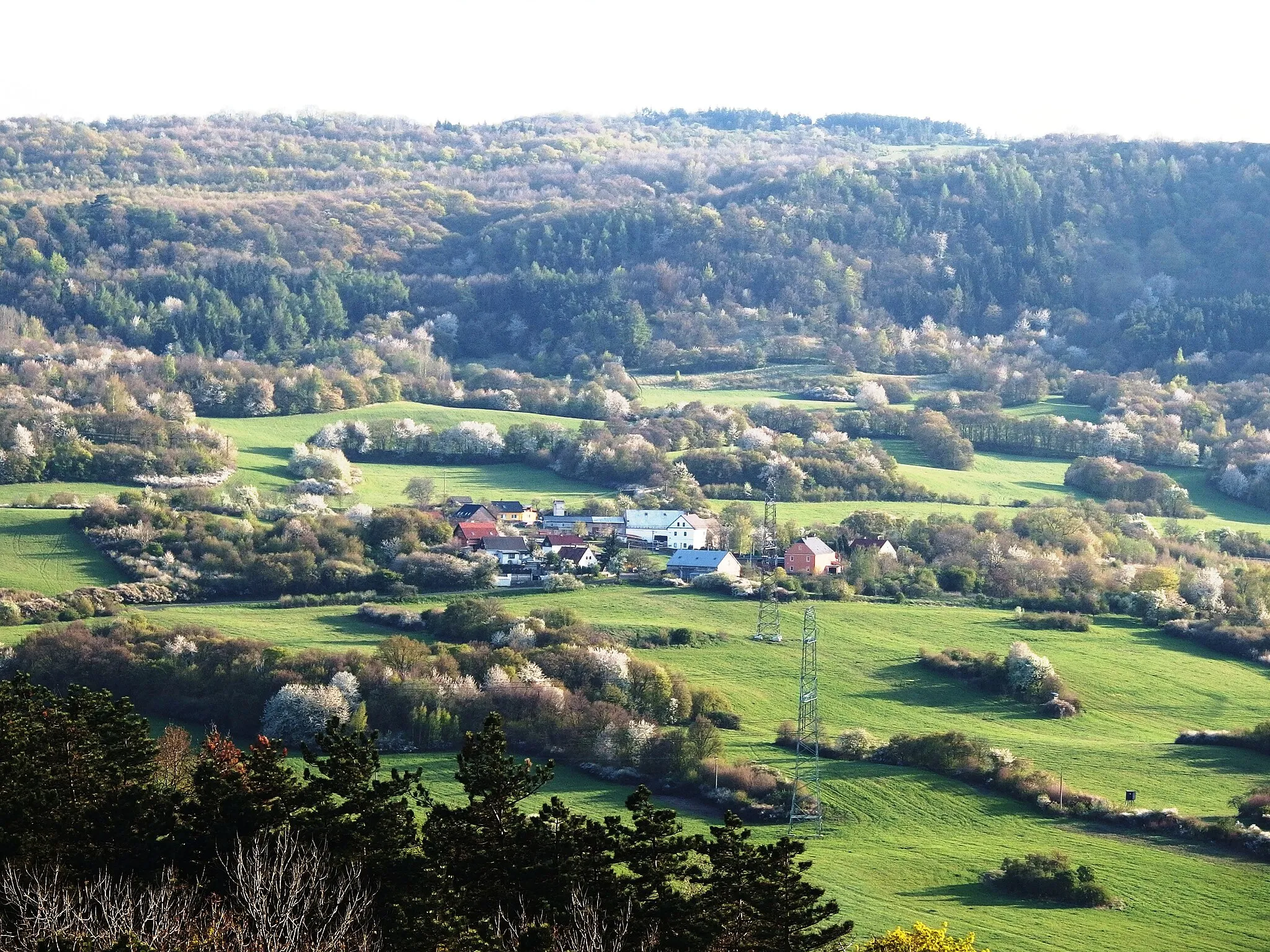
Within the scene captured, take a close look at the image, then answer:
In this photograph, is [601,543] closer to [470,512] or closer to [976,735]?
[470,512]

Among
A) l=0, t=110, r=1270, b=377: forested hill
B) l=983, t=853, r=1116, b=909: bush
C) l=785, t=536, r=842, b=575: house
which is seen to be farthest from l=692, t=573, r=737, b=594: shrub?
l=0, t=110, r=1270, b=377: forested hill

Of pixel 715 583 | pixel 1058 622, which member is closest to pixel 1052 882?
pixel 1058 622

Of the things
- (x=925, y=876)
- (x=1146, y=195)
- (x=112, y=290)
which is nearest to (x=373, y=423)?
(x=112, y=290)

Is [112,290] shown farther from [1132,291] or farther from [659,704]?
[659,704]

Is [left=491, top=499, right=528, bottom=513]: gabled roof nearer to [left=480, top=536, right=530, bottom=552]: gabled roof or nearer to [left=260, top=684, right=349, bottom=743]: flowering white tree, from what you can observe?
[left=480, top=536, right=530, bottom=552]: gabled roof

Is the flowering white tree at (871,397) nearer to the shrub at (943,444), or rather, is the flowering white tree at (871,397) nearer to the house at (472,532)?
the shrub at (943,444)

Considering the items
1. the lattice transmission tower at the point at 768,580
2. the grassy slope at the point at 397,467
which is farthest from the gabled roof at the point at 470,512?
the lattice transmission tower at the point at 768,580
